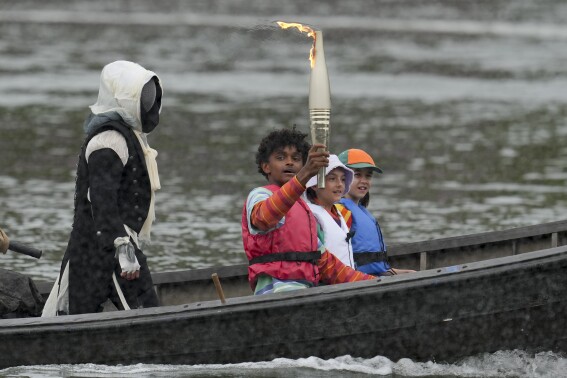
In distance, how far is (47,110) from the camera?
27.8 metres

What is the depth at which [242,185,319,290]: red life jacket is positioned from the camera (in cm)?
921

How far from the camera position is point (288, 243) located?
923 cm

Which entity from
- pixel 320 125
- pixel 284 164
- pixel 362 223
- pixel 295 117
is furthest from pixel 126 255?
pixel 295 117

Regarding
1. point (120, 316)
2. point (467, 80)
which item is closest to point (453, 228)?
point (120, 316)

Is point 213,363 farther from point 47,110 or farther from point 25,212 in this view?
point 47,110

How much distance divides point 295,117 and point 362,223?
16655mm

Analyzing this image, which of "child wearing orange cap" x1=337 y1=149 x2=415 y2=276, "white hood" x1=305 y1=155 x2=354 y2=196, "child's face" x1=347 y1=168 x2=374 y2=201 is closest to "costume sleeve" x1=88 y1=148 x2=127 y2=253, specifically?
"white hood" x1=305 y1=155 x2=354 y2=196

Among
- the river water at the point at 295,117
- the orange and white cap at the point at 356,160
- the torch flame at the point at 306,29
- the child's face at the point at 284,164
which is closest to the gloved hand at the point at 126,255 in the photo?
the river water at the point at 295,117

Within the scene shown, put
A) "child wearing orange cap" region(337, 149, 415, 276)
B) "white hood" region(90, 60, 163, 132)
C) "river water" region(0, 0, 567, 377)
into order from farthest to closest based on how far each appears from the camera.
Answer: "river water" region(0, 0, 567, 377)
"child wearing orange cap" region(337, 149, 415, 276)
"white hood" region(90, 60, 163, 132)

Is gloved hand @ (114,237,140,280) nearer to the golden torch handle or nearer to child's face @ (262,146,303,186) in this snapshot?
child's face @ (262,146,303,186)

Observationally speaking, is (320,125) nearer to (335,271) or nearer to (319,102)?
(319,102)

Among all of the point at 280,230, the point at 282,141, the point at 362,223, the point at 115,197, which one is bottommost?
the point at 362,223

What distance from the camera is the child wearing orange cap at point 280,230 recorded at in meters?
9.08

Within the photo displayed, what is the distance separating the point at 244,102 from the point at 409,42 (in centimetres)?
1479
